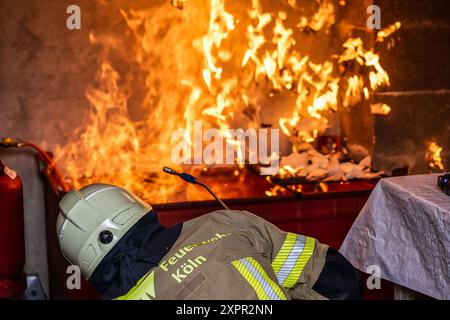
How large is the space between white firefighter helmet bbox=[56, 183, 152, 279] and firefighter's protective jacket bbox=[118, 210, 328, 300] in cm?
22

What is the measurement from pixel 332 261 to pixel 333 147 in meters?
2.93

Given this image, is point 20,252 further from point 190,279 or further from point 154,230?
point 190,279

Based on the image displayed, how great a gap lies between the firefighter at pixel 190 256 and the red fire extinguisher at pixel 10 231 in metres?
2.03

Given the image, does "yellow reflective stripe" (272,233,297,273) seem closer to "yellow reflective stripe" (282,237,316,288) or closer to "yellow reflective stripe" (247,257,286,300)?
"yellow reflective stripe" (282,237,316,288)

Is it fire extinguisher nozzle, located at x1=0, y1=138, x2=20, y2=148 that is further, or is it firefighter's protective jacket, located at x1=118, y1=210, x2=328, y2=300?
fire extinguisher nozzle, located at x1=0, y1=138, x2=20, y2=148

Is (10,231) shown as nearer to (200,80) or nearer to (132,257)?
(200,80)

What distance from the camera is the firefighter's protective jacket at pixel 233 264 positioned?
73.7 inches

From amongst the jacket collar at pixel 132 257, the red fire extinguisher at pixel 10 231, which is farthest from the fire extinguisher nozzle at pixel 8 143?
the jacket collar at pixel 132 257

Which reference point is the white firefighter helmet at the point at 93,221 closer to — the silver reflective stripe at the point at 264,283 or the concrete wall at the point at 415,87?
the silver reflective stripe at the point at 264,283

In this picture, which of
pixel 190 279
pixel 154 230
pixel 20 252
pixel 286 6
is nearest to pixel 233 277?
pixel 190 279

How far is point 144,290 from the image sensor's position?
6.30ft

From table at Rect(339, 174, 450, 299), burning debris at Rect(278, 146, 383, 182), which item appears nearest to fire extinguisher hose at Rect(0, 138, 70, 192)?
burning debris at Rect(278, 146, 383, 182)

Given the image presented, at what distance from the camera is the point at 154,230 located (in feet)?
7.11

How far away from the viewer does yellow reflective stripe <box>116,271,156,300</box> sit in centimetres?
191
